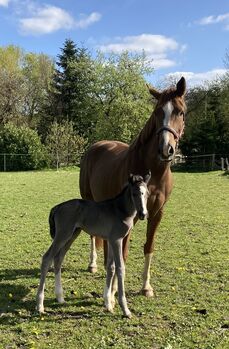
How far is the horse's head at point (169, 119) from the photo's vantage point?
4.57 m

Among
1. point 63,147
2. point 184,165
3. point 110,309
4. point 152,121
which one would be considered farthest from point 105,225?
point 184,165

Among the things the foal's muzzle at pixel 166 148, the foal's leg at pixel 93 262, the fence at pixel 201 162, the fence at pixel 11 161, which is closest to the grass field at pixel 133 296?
the foal's leg at pixel 93 262

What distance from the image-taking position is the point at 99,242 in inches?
263

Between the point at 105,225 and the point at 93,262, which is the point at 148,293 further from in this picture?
the point at 93,262

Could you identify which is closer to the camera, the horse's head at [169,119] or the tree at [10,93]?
the horse's head at [169,119]

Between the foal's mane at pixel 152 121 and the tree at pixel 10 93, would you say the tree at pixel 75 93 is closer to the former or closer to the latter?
the tree at pixel 10 93

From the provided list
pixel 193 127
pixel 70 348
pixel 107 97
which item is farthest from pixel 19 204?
pixel 107 97

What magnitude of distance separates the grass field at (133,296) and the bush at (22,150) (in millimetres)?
26371

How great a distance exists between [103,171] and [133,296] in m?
1.95

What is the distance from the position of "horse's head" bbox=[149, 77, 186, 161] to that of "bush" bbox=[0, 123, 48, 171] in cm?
3231

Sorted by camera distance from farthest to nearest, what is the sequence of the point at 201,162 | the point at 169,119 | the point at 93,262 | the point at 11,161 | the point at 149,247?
the point at 201,162, the point at 11,161, the point at 93,262, the point at 149,247, the point at 169,119

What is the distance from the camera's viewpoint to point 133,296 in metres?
5.48

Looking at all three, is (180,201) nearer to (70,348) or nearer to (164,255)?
(164,255)

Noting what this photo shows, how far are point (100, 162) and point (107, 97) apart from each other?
135 ft
